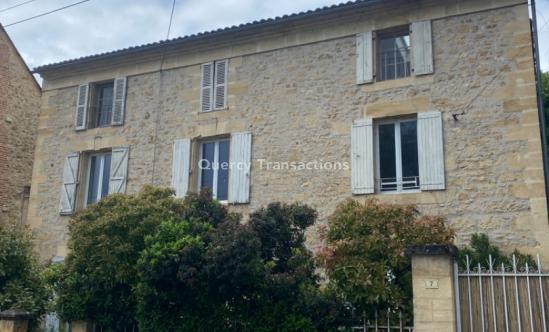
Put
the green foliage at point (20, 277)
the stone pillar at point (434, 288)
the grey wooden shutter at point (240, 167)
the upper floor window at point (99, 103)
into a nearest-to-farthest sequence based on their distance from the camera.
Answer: the stone pillar at point (434, 288), the green foliage at point (20, 277), the grey wooden shutter at point (240, 167), the upper floor window at point (99, 103)

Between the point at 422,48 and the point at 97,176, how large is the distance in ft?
26.9

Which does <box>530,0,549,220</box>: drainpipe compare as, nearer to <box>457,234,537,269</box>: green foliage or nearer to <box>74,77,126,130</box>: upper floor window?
<box>457,234,537,269</box>: green foliage

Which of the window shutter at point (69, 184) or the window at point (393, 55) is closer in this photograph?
the window at point (393, 55)

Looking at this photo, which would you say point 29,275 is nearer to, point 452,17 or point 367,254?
point 367,254

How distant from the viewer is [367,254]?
284 inches

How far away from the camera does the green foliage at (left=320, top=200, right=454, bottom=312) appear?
6.84 metres

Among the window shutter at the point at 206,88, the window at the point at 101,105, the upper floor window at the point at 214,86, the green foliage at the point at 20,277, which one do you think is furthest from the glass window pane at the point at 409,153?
the window at the point at 101,105

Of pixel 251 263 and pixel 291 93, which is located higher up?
pixel 291 93

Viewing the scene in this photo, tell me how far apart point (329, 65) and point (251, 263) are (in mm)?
5597

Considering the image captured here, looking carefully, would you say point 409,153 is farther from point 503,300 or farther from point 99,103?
point 99,103

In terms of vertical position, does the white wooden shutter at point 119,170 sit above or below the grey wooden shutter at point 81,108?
below

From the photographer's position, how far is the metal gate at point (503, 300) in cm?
594

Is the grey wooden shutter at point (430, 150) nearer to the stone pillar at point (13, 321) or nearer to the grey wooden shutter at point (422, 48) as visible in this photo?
the grey wooden shutter at point (422, 48)

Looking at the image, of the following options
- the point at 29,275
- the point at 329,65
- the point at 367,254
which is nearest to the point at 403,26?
the point at 329,65
